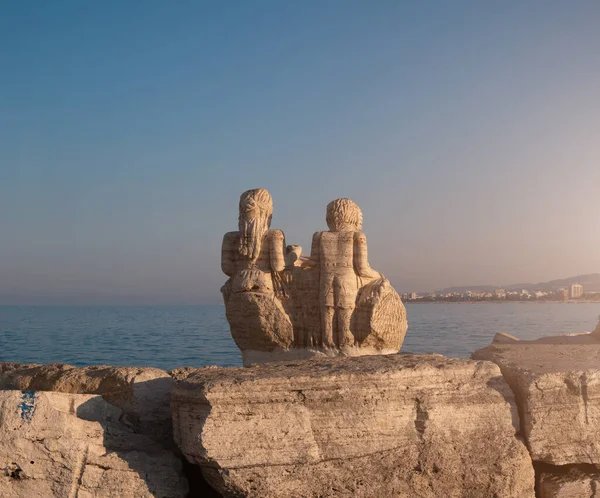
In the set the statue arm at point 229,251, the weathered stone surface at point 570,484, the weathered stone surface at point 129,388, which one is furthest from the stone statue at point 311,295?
the weathered stone surface at point 570,484

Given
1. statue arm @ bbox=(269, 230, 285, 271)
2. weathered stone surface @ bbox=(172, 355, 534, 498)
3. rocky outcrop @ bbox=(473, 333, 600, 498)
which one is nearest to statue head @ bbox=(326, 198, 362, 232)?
statue arm @ bbox=(269, 230, 285, 271)

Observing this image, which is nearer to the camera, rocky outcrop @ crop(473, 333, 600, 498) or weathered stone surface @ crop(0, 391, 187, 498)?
weathered stone surface @ crop(0, 391, 187, 498)

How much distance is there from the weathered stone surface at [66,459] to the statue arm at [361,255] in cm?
341

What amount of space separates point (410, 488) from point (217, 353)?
1980 cm

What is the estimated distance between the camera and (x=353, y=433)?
403cm

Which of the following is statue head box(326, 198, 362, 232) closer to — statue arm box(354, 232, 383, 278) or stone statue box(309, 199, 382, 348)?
stone statue box(309, 199, 382, 348)

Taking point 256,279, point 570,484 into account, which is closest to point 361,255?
point 256,279

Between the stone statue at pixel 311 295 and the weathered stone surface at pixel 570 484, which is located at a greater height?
the stone statue at pixel 311 295

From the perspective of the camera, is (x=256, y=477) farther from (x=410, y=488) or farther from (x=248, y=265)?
(x=248, y=265)

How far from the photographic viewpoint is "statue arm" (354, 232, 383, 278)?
705 centimetres

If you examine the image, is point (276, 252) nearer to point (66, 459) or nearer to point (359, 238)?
point (359, 238)

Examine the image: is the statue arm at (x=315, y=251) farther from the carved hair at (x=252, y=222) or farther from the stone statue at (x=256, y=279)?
the carved hair at (x=252, y=222)

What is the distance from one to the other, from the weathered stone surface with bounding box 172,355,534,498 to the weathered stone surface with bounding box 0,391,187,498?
0.92 ft

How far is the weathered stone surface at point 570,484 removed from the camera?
4227 millimetres
